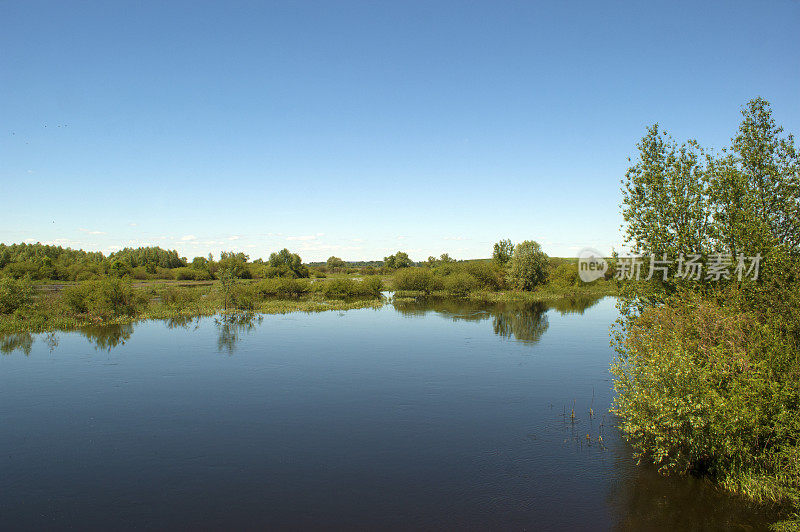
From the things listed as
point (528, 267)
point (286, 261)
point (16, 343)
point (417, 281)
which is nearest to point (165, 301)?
point (16, 343)

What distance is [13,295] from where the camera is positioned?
46156 millimetres

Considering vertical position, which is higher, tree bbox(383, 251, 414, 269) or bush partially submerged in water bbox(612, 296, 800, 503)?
tree bbox(383, 251, 414, 269)

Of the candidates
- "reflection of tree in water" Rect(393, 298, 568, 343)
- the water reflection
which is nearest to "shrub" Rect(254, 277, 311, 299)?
the water reflection

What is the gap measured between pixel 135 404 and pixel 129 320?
30.5 m

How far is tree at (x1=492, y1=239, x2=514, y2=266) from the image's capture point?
4360 inches

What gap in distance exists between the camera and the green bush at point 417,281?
9156 centimetres

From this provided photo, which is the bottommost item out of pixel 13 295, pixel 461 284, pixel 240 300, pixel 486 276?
pixel 240 300

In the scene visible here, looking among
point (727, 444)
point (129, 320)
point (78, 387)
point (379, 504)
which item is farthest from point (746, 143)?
point (129, 320)

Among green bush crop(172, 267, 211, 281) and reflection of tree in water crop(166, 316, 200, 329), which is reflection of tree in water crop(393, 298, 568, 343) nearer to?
reflection of tree in water crop(166, 316, 200, 329)

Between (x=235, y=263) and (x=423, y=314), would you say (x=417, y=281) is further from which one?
(x=235, y=263)

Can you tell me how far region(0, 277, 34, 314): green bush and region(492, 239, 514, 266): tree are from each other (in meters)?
87.4

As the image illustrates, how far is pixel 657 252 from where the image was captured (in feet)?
64.7

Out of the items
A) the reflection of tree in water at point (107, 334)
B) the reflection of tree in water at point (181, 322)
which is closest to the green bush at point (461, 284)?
the reflection of tree in water at point (181, 322)

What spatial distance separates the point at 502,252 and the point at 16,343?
309 feet
